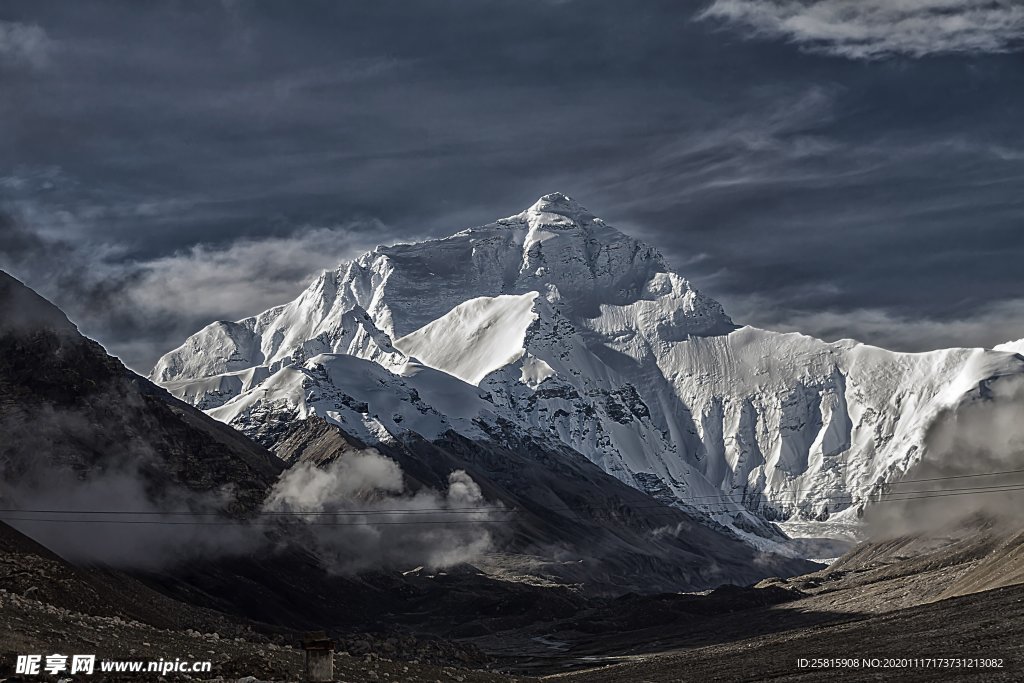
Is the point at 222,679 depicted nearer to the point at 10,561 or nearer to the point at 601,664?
the point at 10,561

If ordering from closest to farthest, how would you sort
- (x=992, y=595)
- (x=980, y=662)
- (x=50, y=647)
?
(x=50, y=647)
(x=980, y=662)
(x=992, y=595)

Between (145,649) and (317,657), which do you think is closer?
(317,657)

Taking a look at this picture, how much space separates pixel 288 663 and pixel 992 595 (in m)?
87.9

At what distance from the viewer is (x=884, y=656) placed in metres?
92.8

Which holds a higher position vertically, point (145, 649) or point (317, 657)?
point (317, 657)

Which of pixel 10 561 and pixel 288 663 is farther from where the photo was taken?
pixel 10 561

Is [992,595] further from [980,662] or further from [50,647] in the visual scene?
[50,647]

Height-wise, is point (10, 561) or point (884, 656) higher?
point (10, 561)

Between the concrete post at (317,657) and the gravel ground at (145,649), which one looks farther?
the gravel ground at (145,649)

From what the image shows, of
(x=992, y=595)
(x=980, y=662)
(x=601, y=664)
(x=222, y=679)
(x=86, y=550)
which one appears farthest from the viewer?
(x=86, y=550)

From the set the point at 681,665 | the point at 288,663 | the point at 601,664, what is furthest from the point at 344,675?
the point at 601,664

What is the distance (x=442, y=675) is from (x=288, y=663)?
18.9m

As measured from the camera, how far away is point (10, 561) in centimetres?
11306

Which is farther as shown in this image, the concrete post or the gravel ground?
the gravel ground
